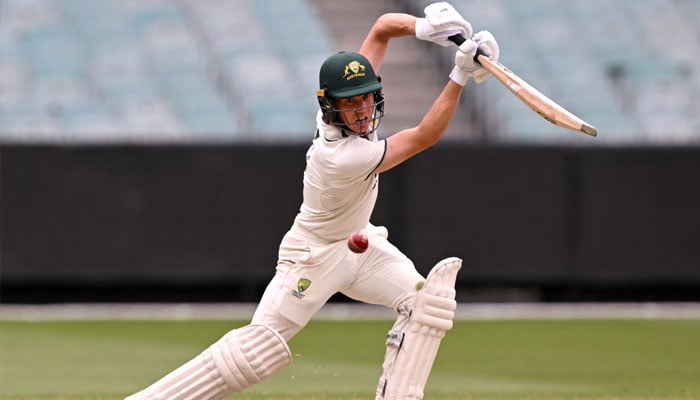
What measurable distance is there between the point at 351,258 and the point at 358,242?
1.22 feet

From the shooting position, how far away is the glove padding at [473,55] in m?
5.30

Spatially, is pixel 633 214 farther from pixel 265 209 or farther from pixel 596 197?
pixel 265 209

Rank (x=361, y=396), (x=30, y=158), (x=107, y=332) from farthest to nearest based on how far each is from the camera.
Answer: (x=30, y=158) < (x=107, y=332) < (x=361, y=396)

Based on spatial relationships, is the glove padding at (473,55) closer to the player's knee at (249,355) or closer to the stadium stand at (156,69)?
the player's knee at (249,355)

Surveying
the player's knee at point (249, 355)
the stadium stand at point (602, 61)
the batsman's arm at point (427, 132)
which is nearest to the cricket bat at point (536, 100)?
the batsman's arm at point (427, 132)

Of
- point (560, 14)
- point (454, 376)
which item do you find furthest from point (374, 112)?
point (560, 14)

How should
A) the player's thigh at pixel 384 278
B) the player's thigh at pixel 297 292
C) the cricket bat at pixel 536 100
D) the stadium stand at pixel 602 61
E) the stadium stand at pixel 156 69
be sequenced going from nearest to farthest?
the cricket bat at pixel 536 100 → the player's thigh at pixel 297 292 → the player's thigh at pixel 384 278 → the stadium stand at pixel 156 69 → the stadium stand at pixel 602 61

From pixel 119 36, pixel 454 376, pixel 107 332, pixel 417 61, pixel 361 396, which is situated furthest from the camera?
pixel 417 61

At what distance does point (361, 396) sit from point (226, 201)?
490 cm

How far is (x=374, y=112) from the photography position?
18.5ft

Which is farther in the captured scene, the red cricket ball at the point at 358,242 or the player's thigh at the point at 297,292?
the player's thigh at the point at 297,292

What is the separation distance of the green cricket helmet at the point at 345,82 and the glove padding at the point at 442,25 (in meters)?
0.27

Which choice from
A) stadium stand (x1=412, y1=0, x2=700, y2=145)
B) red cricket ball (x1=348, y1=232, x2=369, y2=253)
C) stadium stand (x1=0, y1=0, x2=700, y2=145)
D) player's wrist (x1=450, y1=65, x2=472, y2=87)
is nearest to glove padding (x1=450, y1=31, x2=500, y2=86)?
player's wrist (x1=450, y1=65, x2=472, y2=87)

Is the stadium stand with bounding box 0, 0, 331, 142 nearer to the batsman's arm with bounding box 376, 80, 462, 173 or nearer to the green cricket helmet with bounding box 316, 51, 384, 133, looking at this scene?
the green cricket helmet with bounding box 316, 51, 384, 133
